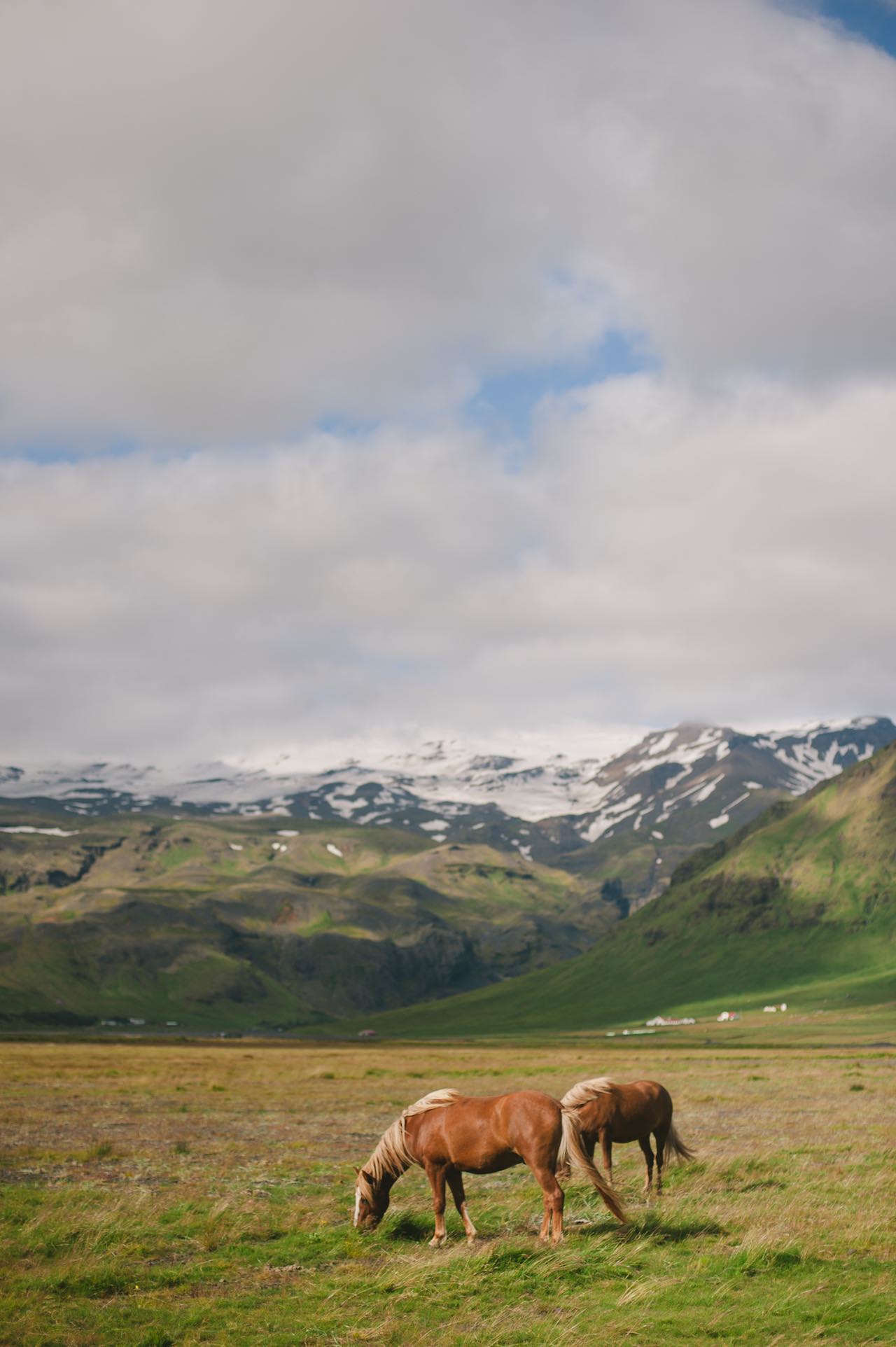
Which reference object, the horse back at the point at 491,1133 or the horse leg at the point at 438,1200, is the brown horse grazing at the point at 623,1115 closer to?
the horse back at the point at 491,1133

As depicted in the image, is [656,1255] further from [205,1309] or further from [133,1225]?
[133,1225]

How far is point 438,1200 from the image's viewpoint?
18766 mm

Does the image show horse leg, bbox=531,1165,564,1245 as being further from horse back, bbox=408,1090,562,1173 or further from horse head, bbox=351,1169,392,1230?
horse head, bbox=351,1169,392,1230

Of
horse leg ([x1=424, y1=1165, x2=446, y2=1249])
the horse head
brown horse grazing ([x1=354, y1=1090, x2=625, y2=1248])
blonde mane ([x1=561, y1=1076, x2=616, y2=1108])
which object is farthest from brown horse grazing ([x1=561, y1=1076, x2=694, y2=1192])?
the horse head

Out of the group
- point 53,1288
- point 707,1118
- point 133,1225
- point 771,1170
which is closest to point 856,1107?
point 707,1118

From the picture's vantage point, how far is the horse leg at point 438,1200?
18.4 metres

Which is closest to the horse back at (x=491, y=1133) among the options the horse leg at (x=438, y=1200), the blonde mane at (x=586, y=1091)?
the horse leg at (x=438, y=1200)

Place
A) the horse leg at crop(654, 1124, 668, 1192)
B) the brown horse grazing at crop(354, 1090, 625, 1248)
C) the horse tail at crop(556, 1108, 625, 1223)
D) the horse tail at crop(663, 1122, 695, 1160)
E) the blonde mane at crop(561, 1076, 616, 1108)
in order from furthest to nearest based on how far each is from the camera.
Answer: the horse tail at crop(663, 1122, 695, 1160), the horse leg at crop(654, 1124, 668, 1192), the blonde mane at crop(561, 1076, 616, 1108), the horse tail at crop(556, 1108, 625, 1223), the brown horse grazing at crop(354, 1090, 625, 1248)

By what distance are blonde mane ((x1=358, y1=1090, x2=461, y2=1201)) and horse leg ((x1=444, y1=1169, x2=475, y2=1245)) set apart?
89 centimetres

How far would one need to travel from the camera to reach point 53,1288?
15977mm

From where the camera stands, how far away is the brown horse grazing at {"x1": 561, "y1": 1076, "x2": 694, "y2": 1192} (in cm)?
2164

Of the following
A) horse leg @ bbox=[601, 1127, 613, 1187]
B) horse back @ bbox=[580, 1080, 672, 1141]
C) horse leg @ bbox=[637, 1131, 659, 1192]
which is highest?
horse back @ bbox=[580, 1080, 672, 1141]

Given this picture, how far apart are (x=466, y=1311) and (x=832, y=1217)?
8.88m

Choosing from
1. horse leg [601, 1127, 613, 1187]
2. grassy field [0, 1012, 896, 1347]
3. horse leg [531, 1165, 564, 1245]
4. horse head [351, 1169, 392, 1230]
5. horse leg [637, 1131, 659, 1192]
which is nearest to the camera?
grassy field [0, 1012, 896, 1347]
